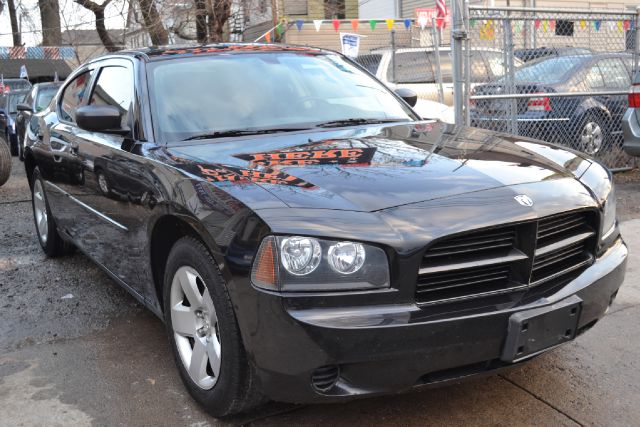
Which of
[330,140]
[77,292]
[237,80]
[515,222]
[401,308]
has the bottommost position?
[77,292]

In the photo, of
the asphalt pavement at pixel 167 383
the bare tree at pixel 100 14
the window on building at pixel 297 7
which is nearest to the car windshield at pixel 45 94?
the bare tree at pixel 100 14

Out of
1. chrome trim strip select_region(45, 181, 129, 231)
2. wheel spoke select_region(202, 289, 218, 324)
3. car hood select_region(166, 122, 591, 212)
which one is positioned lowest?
wheel spoke select_region(202, 289, 218, 324)

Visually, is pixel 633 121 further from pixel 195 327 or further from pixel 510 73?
pixel 195 327

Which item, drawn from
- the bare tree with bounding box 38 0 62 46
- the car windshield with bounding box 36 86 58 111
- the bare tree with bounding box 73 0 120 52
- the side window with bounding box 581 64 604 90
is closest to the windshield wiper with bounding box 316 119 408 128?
the side window with bounding box 581 64 604 90

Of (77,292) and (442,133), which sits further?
(77,292)

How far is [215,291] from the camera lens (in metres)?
2.52

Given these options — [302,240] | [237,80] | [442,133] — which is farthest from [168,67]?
[302,240]

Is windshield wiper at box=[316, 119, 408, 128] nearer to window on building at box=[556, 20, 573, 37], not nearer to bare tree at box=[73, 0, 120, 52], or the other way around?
window on building at box=[556, 20, 573, 37]

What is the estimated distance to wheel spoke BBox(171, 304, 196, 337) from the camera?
2.83 metres

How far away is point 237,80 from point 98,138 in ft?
2.99

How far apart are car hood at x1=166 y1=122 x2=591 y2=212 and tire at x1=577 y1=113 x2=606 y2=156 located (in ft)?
17.7

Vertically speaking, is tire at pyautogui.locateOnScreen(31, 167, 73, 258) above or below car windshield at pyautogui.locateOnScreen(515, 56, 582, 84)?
below

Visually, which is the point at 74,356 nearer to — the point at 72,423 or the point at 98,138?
the point at 72,423

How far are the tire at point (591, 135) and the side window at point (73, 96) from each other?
6.15 meters
